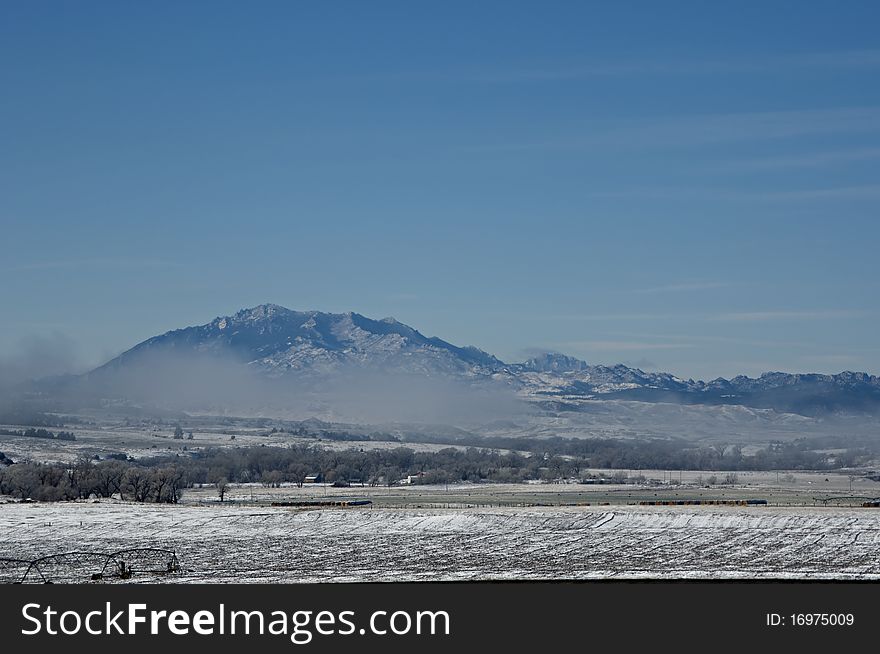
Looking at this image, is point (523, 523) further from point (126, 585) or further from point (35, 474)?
point (35, 474)

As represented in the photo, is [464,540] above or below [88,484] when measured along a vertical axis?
below

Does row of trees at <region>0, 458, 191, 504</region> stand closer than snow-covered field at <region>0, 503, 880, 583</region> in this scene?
No

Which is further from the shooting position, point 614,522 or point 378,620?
point 614,522

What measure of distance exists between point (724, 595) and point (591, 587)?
7.55 metres

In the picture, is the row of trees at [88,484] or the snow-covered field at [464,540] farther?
the row of trees at [88,484]

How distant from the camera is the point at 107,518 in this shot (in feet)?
375

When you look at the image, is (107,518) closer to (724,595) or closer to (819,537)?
(819,537)

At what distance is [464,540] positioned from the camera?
96312 millimetres

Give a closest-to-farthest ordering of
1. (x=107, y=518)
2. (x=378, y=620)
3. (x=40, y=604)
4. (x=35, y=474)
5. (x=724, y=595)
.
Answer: (x=378, y=620) < (x=40, y=604) < (x=724, y=595) < (x=107, y=518) < (x=35, y=474)

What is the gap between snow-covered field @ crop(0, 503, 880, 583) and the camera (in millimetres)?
76000

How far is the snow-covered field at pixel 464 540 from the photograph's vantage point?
76.0 meters

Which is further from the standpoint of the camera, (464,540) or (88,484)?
(88,484)

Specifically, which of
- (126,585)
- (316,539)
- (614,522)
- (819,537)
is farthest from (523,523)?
(126,585)

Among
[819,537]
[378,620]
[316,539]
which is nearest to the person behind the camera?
[378,620]
